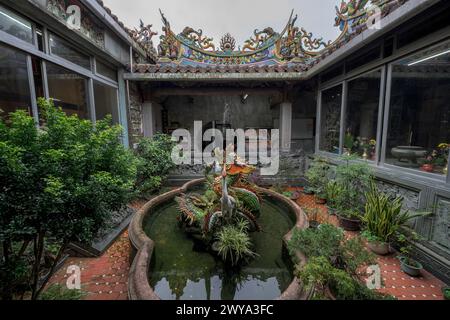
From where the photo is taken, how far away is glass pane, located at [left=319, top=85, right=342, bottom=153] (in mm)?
5015

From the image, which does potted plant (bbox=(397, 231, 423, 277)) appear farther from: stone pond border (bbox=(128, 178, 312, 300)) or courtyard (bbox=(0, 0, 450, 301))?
stone pond border (bbox=(128, 178, 312, 300))

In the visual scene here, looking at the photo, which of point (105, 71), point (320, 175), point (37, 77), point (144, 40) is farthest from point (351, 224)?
point (144, 40)

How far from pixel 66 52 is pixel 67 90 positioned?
0.62 metres

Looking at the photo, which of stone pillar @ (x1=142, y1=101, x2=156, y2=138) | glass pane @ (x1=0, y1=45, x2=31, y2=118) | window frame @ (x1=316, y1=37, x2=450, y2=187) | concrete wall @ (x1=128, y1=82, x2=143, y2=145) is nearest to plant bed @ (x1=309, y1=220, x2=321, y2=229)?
window frame @ (x1=316, y1=37, x2=450, y2=187)

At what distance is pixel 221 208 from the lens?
Result: 2.75m

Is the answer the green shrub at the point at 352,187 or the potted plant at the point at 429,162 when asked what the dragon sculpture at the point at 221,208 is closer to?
the green shrub at the point at 352,187

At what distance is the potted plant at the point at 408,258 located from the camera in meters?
2.37

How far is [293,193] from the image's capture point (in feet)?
16.6

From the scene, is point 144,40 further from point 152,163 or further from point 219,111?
point 219,111

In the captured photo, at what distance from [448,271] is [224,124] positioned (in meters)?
7.70

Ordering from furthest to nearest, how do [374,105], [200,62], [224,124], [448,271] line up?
[224,124] → [200,62] → [374,105] → [448,271]

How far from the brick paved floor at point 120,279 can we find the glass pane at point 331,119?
3131 mm
